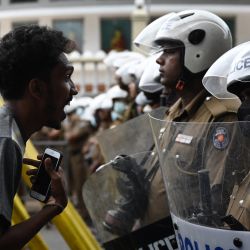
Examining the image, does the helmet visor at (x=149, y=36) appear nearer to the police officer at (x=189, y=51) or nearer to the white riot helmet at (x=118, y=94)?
the police officer at (x=189, y=51)

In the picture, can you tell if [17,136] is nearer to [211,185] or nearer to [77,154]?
[211,185]

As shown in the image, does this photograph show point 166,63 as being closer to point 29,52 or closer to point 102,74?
point 29,52

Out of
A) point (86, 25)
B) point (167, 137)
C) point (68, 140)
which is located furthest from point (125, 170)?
point (86, 25)

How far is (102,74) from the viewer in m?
21.0

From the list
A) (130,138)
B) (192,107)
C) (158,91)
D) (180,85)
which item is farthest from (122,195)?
(158,91)

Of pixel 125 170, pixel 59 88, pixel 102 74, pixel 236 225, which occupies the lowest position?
pixel 102 74

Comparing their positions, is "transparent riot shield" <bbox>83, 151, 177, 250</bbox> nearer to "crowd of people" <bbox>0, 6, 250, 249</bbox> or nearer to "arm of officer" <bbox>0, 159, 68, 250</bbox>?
"crowd of people" <bbox>0, 6, 250, 249</bbox>

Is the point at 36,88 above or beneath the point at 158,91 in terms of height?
above

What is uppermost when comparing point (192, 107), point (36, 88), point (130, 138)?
point (36, 88)

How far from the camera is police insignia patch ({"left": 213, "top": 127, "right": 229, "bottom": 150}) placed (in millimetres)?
2941

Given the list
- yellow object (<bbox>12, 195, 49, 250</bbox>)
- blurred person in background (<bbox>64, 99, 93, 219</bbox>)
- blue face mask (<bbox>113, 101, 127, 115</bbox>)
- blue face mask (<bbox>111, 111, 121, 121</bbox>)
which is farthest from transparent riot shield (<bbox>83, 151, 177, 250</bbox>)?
blurred person in background (<bbox>64, 99, 93, 219</bbox>)

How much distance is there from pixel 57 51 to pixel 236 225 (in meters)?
0.84

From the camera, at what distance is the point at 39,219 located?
2865mm

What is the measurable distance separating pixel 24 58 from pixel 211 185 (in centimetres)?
77
